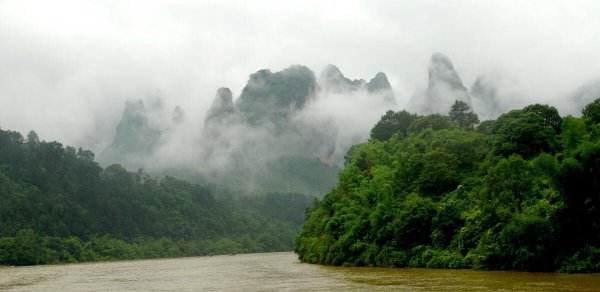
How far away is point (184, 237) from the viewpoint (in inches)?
4552

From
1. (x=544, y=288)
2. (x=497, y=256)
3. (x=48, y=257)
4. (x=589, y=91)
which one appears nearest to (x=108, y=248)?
(x=48, y=257)

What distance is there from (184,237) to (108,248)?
22809mm

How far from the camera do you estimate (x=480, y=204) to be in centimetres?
3416

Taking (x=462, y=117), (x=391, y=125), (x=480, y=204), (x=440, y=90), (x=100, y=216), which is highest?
(x=440, y=90)

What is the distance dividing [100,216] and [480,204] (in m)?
83.2

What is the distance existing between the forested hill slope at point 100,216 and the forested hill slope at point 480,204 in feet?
137

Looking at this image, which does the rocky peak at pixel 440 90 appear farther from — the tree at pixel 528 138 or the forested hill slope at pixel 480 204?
the tree at pixel 528 138

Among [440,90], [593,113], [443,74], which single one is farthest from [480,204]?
[443,74]

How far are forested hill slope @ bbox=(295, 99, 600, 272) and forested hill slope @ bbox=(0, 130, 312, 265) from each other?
41818 millimetres

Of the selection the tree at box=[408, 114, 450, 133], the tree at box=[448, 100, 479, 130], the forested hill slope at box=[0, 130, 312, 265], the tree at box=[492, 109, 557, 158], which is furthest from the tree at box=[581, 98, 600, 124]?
the forested hill slope at box=[0, 130, 312, 265]

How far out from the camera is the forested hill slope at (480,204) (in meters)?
26.4

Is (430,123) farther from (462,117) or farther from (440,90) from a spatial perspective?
(440,90)

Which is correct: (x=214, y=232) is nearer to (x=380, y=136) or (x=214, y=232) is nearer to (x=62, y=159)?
(x=62, y=159)

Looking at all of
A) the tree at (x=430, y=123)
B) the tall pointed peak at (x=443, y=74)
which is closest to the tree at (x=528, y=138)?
the tree at (x=430, y=123)
